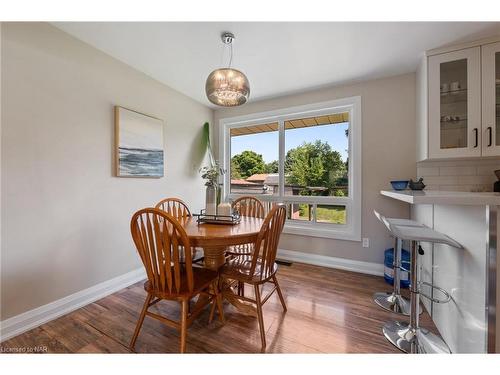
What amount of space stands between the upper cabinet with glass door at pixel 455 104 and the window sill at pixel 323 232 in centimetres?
120

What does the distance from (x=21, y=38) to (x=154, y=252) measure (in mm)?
1843

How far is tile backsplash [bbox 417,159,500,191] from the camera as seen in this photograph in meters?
1.94

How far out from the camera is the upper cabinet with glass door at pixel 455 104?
5.79 feet

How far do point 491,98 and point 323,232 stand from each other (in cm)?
199

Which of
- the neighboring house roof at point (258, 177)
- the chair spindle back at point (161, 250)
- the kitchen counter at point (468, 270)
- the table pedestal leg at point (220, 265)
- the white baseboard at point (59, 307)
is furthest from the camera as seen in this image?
the neighboring house roof at point (258, 177)

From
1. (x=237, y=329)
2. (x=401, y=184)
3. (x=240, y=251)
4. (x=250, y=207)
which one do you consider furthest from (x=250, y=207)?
(x=401, y=184)

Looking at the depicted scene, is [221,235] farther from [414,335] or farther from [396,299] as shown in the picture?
[396,299]

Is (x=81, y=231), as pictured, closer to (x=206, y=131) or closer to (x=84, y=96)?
(x=84, y=96)

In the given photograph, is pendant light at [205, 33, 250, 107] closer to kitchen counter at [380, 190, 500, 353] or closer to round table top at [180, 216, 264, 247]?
round table top at [180, 216, 264, 247]

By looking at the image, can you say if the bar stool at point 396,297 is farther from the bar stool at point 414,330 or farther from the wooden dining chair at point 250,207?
the wooden dining chair at point 250,207

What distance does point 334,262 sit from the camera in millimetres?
2686

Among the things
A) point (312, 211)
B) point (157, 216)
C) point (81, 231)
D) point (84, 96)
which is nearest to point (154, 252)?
point (157, 216)

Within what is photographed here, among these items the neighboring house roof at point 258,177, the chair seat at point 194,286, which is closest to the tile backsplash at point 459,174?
the neighboring house roof at point 258,177
